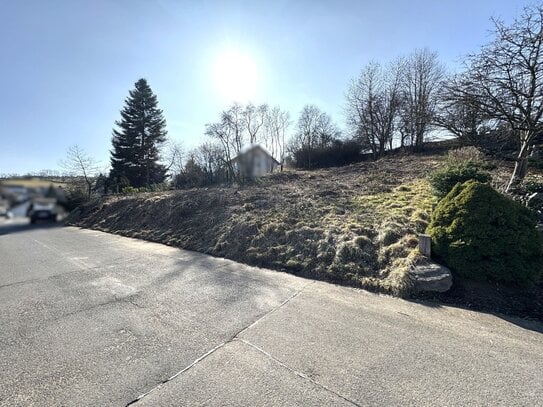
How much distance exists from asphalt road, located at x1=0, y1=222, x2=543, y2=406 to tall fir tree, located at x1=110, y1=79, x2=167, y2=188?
22.5m

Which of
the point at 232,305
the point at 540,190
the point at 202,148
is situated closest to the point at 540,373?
the point at 232,305

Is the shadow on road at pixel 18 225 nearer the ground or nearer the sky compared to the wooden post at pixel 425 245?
nearer the sky

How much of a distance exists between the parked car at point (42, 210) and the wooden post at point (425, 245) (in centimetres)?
520

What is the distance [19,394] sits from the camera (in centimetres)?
231

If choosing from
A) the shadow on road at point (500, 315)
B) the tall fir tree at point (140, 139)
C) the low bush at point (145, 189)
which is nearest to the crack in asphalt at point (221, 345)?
the shadow on road at point (500, 315)

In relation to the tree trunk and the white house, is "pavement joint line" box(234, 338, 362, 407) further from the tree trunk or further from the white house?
the white house

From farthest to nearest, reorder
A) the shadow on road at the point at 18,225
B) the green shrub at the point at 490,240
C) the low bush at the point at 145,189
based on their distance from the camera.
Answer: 1. the low bush at the point at 145,189
2. the green shrub at the point at 490,240
3. the shadow on road at the point at 18,225

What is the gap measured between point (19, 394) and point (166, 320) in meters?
1.51

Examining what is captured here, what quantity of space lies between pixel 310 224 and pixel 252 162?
17.4m

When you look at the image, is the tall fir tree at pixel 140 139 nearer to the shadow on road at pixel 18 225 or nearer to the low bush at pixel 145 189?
the low bush at pixel 145 189

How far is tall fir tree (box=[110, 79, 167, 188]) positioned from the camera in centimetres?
2552

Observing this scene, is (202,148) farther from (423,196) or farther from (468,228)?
(468,228)

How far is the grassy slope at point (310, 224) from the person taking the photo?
5.25m

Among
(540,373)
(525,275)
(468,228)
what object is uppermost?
(468,228)
